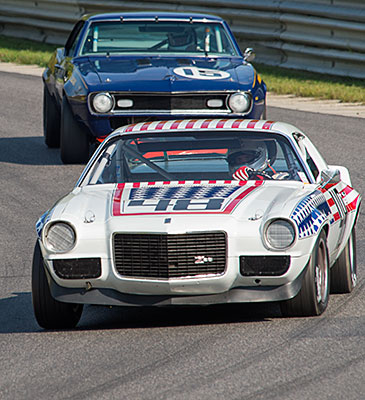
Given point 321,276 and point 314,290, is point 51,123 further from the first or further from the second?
point 314,290

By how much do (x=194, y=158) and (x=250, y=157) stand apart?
375 mm

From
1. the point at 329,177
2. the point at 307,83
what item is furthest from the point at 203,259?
the point at 307,83

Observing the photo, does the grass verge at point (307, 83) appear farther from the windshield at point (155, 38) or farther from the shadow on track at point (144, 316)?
the shadow on track at point (144, 316)

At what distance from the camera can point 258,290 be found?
592 centimetres

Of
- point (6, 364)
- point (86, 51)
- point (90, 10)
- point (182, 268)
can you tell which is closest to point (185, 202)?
point (182, 268)

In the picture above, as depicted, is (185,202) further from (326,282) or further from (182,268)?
(326,282)

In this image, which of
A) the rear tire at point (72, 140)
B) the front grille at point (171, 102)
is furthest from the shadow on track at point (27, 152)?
the front grille at point (171, 102)

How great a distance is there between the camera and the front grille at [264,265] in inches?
230

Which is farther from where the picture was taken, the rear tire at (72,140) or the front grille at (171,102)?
the rear tire at (72,140)

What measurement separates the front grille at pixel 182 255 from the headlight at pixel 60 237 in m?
0.41

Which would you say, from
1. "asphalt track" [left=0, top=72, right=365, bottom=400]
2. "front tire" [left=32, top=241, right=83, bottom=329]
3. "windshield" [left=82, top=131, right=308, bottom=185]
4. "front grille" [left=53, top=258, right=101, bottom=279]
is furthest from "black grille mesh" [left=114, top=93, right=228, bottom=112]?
"front grille" [left=53, top=258, right=101, bottom=279]

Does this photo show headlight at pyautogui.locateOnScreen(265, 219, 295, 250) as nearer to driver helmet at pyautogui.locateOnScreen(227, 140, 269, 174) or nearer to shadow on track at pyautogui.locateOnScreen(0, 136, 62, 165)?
driver helmet at pyautogui.locateOnScreen(227, 140, 269, 174)

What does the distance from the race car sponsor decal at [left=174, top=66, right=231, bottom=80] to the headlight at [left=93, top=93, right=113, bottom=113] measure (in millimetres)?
779

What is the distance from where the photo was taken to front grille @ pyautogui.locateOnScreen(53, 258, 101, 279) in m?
5.95
